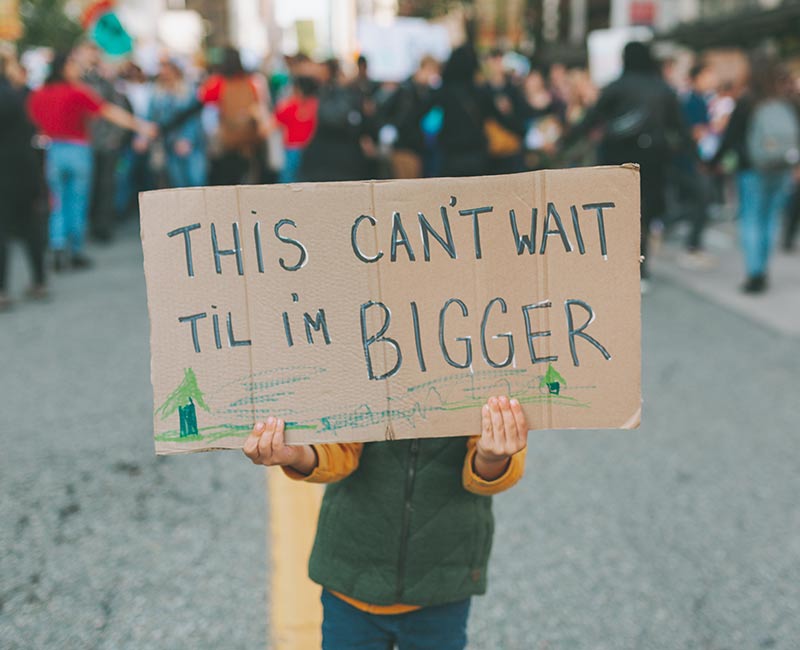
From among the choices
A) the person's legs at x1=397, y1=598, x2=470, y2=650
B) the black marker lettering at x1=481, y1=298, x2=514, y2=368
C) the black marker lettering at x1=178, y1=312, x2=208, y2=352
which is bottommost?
the person's legs at x1=397, y1=598, x2=470, y2=650

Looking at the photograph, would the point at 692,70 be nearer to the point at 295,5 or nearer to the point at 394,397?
the point at 295,5

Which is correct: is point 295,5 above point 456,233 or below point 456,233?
above

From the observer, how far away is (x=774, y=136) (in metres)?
7.57

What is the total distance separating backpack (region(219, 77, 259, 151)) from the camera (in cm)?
972

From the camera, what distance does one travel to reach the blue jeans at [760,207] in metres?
7.88

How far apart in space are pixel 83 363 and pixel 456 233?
15.1 ft

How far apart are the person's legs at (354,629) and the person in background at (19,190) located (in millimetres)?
6058

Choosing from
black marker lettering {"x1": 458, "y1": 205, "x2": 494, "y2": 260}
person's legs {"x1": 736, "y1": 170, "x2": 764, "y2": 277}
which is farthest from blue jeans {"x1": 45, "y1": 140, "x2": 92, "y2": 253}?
black marker lettering {"x1": 458, "y1": 205, "x2": 494, "y2": 260}

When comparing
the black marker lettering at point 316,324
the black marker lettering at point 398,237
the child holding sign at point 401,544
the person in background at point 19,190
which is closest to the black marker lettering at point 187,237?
the black marker lettering at point 316,324

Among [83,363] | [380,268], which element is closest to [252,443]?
[380,268]

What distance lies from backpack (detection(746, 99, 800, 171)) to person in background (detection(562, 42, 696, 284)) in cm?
64

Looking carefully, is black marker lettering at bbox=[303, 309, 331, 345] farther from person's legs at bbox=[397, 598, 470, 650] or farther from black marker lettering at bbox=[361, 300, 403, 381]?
person's legs at bbox=[397, 598, 470, 650]

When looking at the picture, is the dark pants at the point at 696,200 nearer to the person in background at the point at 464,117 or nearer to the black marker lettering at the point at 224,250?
the person in background at the point at 464,117

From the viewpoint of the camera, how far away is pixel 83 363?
5.94 m
